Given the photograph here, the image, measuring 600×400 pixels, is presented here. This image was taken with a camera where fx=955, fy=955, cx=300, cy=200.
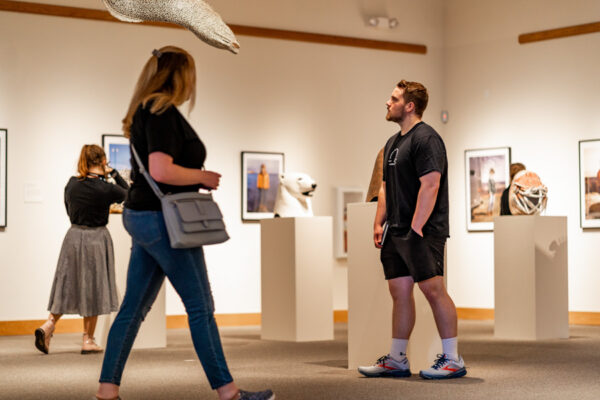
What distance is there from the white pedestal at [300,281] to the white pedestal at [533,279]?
5.57 feet

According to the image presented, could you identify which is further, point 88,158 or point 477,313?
point 477,313

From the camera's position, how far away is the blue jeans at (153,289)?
3.95 meters

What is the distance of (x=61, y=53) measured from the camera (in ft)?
34.8

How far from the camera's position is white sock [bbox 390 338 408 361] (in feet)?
18.7

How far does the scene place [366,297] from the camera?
→ 6.38 meters

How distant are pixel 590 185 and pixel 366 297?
5.58 metres

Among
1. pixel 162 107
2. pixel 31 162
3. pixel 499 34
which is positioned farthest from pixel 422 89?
pixel 499 34

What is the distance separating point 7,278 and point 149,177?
22.0 ft

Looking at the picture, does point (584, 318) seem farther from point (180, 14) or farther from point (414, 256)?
point (414, 256)

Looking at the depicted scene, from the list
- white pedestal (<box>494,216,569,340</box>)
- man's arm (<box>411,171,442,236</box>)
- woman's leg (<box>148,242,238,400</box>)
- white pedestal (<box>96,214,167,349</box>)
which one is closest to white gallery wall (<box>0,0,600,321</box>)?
white pedestal (<box>494,216,569,340</box>)

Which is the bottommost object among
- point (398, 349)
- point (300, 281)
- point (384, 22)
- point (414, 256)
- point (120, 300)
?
point (398, 349)

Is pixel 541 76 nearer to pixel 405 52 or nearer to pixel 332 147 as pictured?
pixel 405 52

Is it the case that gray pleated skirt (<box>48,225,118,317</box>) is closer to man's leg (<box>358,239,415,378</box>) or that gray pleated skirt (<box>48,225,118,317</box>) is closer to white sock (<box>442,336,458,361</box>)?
man's leg (<box>358,239,415,378</box>)

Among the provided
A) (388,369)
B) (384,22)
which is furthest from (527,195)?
(384,22)
